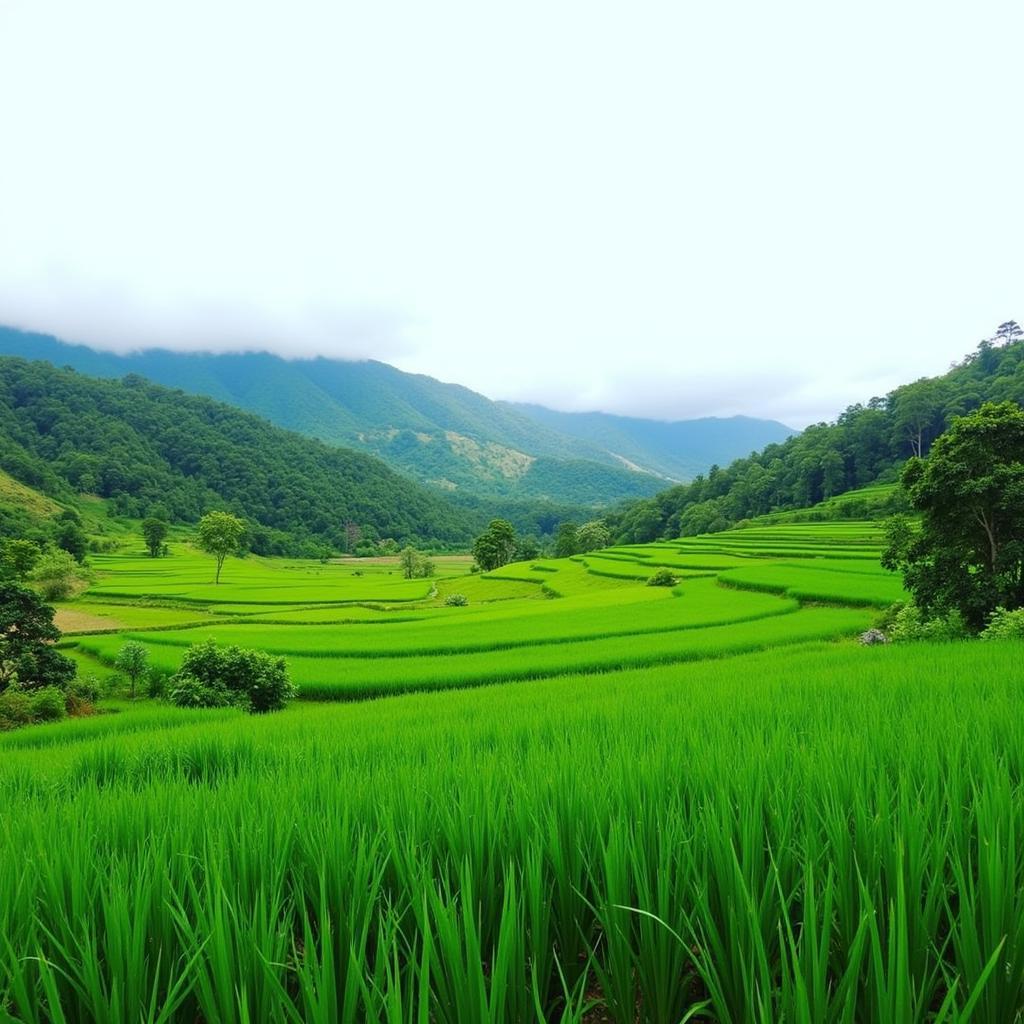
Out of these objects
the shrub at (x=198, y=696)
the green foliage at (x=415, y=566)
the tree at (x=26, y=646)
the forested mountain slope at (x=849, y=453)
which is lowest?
the green foliage at (x=415, y=566)

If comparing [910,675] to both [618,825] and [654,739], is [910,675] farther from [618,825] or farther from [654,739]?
[618,825]

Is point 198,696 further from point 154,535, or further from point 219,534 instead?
point 154,535

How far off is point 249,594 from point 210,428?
417ft

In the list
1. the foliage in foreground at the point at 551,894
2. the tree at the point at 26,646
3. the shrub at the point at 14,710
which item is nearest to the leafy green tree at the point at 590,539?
the tree at the point at 26,646

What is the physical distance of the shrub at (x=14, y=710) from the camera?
16562mm

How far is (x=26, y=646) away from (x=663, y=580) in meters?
33.9

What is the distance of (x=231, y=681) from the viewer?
18.4 meters

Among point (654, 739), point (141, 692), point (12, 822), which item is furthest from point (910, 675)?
point (141, 692)

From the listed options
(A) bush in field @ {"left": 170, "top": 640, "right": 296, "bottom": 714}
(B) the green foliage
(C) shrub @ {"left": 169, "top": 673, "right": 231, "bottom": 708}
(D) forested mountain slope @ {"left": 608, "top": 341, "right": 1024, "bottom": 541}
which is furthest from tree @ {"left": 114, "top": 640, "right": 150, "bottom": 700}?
(D) forested mountain slope @ {"left": 608, "top": 341, "right": 1024, "bottom": 541}

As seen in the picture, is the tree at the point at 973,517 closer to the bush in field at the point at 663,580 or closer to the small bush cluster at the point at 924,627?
the small bush cluster at the point at 924,627

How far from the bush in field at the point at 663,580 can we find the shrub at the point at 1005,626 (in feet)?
86.4

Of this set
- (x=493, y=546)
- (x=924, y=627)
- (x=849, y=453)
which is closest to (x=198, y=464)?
(x=493, y=546)

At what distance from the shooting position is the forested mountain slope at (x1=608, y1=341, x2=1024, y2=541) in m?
89.1

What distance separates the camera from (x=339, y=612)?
4162 centimetres
